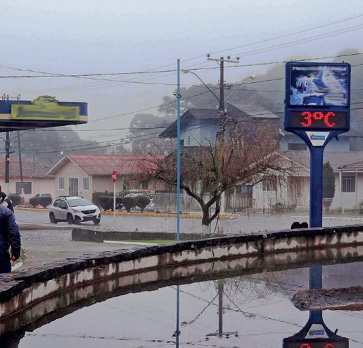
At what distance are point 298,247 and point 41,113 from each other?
1263 centimetres

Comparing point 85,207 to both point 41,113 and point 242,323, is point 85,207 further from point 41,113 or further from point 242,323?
point 242,323

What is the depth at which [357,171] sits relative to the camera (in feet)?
174

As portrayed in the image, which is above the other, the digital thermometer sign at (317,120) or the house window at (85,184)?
the digital thermometer sign at (317,120)

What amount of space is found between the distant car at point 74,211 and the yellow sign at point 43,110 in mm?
16318

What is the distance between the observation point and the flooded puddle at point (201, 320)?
8945 millimetres

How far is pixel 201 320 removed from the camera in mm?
10352

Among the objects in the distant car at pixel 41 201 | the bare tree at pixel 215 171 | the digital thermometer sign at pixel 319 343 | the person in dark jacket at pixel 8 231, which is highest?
Answer: the bare tree at pixel 215 171

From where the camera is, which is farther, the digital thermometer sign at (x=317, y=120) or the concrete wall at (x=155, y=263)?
the digital thermometer sign at (x=317, y=120)

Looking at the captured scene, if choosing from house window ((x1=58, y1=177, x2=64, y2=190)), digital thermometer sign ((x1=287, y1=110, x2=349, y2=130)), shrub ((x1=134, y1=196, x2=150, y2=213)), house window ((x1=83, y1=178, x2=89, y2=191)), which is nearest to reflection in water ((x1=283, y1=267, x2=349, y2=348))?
digital thermometer sign ((x1=287, y1=110, x2=349, y2=130))

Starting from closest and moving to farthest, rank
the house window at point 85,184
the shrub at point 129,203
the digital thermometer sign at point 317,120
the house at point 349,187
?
the digital thermometer sign at point 317,120
the house at point 349,187
the shrub at point 129,203
the house window at point 85,184

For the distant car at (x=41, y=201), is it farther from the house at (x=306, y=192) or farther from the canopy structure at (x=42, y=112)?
the canopy structure at (x=42, y=112)

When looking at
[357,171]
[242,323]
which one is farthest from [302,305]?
[357,171]

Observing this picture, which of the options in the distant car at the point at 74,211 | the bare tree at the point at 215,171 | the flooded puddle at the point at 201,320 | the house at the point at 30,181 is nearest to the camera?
the flooded puddle at the point at 201,320

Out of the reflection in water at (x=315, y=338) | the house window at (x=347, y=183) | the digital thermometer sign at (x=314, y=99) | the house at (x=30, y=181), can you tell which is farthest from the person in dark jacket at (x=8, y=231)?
the house at (x=30, y=181)
